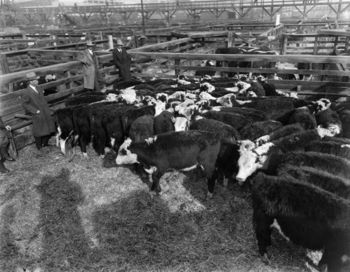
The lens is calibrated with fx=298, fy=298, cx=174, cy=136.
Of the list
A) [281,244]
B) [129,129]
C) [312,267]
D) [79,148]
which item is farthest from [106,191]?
[312,267]

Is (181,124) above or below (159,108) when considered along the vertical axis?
below

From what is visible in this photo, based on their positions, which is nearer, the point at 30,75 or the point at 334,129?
the point at 334,129

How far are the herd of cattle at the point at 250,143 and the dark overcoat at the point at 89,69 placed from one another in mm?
843

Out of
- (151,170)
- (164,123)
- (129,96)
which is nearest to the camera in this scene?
(151,170)

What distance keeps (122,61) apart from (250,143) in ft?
20.1

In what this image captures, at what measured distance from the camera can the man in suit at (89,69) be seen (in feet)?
28.0

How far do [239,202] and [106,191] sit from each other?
2377 millimetres

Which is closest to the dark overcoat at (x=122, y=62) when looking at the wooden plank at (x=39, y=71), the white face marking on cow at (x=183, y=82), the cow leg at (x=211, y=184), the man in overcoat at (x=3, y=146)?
the wooden plank at (x=39, y=71)

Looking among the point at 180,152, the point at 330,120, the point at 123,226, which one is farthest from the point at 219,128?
the point at 123,226

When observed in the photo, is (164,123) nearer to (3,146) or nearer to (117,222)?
(117,222)

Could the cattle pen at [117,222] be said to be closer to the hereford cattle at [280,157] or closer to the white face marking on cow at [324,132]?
the hereford cattle at [280,157]

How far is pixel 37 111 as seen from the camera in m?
6.68

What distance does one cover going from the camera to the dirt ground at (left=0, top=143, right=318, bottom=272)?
3.91 metres

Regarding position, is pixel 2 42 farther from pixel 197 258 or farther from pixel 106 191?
pixel 197 258
